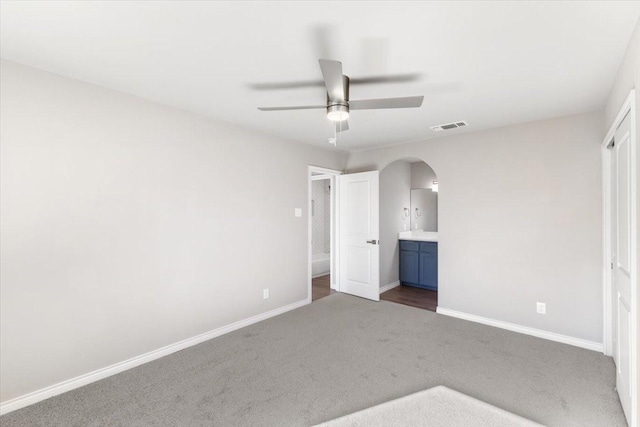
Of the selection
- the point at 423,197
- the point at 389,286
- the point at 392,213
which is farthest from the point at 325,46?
the point at 423,197

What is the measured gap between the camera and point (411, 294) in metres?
4.95

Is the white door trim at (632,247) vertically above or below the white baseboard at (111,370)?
above

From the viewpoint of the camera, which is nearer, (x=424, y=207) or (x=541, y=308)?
(x=541, y=308)

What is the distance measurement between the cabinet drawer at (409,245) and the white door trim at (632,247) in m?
2.61

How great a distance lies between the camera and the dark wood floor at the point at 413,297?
4410mm

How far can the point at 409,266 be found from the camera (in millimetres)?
5379

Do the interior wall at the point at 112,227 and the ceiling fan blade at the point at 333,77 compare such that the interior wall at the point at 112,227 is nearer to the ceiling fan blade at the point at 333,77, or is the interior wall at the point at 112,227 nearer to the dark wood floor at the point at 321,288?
the dark wood floor at the point at 321,288

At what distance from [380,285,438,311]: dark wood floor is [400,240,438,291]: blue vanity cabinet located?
15 cm

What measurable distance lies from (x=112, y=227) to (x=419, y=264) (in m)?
4.58

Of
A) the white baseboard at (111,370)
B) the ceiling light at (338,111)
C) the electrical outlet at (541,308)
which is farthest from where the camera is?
the electrical outlet at (541,308)

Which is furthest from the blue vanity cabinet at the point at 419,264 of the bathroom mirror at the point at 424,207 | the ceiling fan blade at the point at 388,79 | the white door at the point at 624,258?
the ceiling fan blade at the point at 388,79

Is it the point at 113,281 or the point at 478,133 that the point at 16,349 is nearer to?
the point at 113,281

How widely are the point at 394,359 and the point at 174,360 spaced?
209cm

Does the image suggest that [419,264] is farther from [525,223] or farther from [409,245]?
[525,223]
